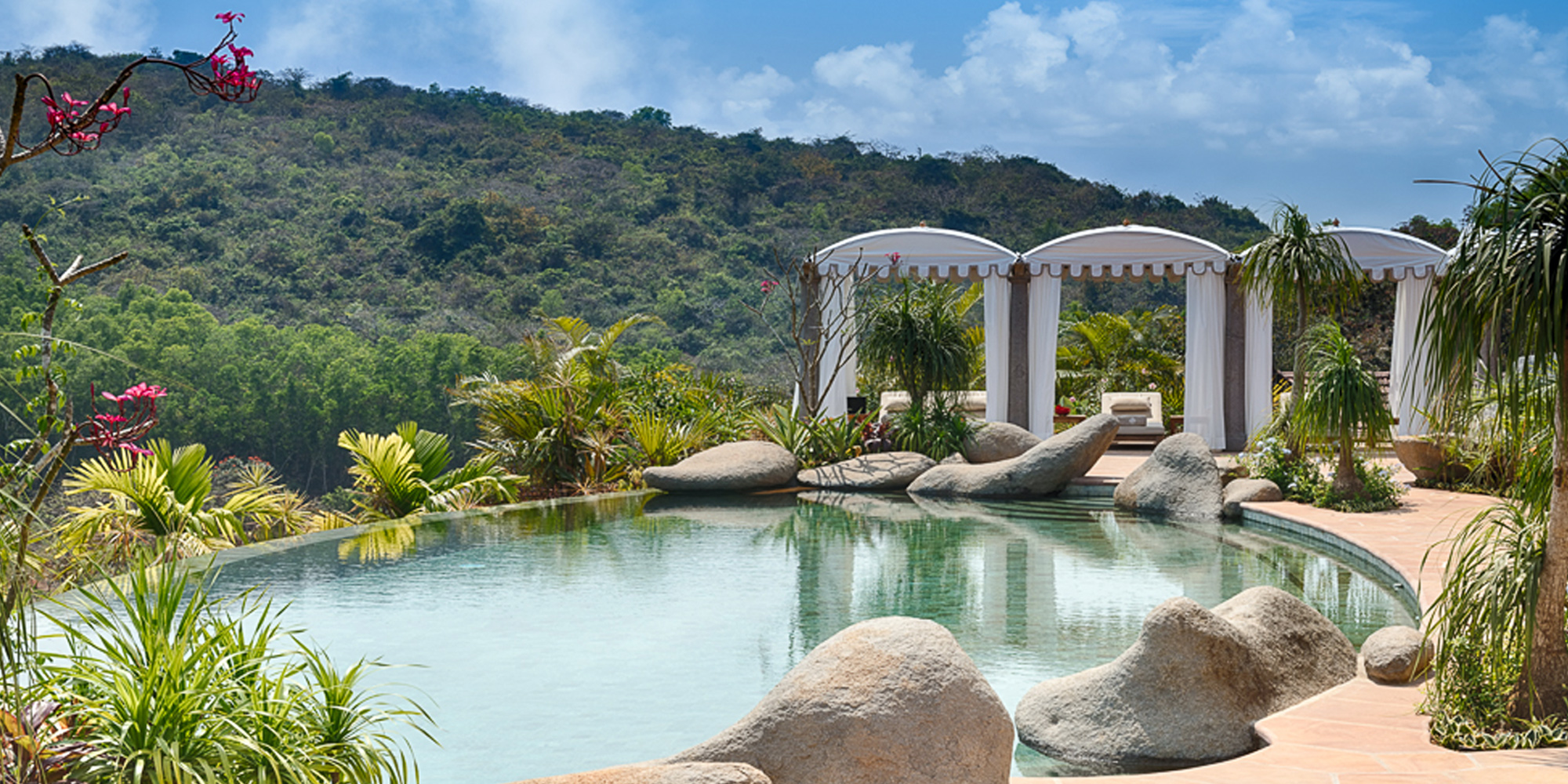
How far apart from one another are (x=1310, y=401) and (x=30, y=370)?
891 cm

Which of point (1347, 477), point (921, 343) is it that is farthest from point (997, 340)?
point (1347, 477)

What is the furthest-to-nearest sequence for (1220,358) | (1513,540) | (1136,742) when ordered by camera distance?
(1220,358) → (1136,742) → (1513,540)

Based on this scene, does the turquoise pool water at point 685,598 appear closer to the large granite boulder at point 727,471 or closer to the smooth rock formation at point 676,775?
the large granite boulder at point 727,471

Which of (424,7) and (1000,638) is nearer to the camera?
(1000,638)

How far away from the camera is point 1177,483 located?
33.2 ft

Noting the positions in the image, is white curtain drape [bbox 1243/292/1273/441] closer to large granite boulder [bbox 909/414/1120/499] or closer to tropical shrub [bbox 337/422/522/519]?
large granite boulder [bbox 909/414/1120/499]

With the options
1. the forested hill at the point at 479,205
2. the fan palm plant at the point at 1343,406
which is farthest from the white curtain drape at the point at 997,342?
the forested hill at the point at 479,205

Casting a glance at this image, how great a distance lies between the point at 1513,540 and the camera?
3.71 meters

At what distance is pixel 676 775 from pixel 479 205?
31.5 metres

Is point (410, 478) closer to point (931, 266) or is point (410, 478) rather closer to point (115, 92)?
point (931, 266)

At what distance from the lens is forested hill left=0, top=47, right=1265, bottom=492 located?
87.7 feet

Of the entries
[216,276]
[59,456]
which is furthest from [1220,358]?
[216,276]

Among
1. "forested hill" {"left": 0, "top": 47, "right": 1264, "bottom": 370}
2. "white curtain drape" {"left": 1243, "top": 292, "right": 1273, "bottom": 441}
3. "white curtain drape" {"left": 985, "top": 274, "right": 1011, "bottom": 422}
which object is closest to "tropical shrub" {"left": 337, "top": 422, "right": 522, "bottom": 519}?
"white curtain drape" {"left": 985, "top": 274, "right": 1011, "bottom": 422}

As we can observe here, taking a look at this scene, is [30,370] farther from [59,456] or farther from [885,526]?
[885,526]
